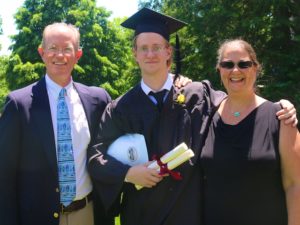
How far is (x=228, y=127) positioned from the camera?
10.5 feet

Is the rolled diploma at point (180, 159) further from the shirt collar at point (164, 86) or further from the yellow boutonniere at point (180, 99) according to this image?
the shirt collar at point (164, 86)

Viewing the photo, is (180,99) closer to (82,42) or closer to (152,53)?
(152,53)

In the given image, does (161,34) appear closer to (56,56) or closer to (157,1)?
(56,56)

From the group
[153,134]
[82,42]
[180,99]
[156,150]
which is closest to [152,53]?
[180,99]

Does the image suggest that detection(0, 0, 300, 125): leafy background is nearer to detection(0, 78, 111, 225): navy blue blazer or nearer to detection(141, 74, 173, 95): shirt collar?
detection(141, 74, 173, 95): shirt collar

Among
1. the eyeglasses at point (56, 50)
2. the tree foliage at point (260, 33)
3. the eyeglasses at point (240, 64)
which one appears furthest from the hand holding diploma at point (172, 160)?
the tree foliage at point (260, 33)

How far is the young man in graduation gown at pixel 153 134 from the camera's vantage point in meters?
3.28

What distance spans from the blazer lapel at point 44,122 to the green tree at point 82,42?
20.7 m

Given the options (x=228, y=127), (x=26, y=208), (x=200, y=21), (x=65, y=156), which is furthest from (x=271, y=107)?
(x=200, y=21)

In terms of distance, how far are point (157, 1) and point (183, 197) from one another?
1510cm

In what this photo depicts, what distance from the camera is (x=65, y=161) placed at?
11.3 feet

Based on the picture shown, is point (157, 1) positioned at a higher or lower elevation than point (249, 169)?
higher

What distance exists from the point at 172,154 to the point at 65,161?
91cm

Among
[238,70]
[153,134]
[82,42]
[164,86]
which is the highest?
[82,42]
